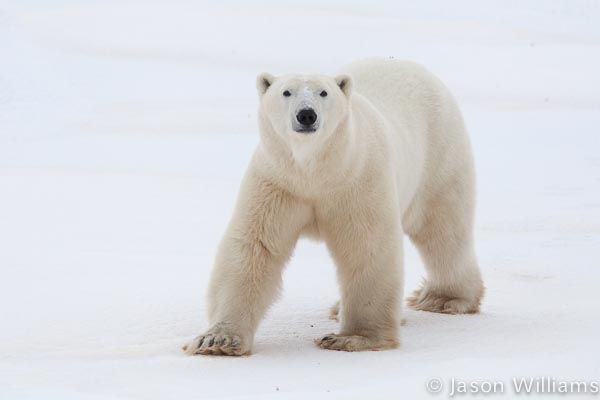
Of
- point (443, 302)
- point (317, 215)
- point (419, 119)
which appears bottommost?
point (443, 302)

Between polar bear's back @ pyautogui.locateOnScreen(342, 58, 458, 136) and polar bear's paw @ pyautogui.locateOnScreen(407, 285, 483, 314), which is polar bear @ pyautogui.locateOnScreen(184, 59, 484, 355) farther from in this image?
polar bear's paw @ pyautogui.locateOnScreen(407, 285, 483, 314)

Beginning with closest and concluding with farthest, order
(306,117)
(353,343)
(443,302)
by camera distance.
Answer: (306,117) → (353,343) → (443,302)

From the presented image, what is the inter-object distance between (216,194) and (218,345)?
12.9 feet

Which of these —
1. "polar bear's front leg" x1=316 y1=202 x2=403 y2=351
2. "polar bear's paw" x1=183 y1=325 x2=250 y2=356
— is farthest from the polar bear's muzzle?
"polar bear's paw" x1=183 y1=325 x2=250 y2=356

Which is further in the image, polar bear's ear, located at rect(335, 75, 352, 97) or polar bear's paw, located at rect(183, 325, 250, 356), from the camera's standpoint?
polar bear's ear, located at rect(335, 75, 352, 97)

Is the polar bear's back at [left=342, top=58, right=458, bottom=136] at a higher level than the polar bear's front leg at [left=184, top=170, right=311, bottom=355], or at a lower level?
higher

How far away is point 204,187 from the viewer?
8.22 m

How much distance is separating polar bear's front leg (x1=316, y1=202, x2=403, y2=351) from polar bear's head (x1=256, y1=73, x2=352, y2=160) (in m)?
0.42

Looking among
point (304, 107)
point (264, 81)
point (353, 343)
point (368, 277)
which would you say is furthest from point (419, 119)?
point (353, 343)

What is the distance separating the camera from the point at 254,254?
4.34 m

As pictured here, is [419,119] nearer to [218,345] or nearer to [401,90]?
[401,90]

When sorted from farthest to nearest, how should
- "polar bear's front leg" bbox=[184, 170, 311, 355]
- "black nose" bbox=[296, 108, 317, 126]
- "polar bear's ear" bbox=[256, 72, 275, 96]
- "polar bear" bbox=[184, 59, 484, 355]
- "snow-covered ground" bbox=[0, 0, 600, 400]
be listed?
"polar bear's ear" bbox=[256, 72, 275, 96]
"polar bear's front leg" bbox=[184, 170, 311, 355]
"polar bear" bbox=[184, 59, 484, 355]
"black nose" bbox=[296, 108, 317, 126]
"snow-covered ground" bbox=[0, 0, 600, 400]

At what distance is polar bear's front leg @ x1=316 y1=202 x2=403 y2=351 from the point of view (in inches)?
170

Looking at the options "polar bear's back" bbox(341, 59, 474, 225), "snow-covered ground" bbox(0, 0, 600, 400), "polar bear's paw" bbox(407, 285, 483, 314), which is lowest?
"polar bear's paw" bbox(407, 285, 483, 314)
